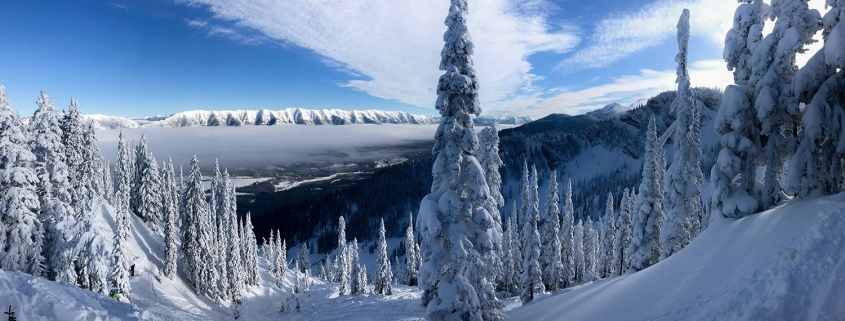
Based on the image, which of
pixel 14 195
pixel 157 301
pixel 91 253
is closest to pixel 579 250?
pixel 157 301

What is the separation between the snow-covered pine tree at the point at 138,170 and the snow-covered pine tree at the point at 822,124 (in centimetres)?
7330

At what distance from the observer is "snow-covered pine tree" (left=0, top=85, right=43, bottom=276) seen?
70.6ft

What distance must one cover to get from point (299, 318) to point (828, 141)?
42.2 meters

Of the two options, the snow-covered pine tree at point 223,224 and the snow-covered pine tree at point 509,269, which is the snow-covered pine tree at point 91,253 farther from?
the snow-covered pine tree at point 509,269

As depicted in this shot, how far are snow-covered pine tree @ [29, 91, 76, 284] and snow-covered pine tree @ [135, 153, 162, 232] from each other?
35168 mm

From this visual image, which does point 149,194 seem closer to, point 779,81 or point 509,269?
point 509,269

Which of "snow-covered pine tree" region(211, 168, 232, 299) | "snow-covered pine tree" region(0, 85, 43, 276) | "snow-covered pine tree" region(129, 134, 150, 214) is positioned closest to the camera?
"snow-covered pine tree" region(0, 85, 43, 276)

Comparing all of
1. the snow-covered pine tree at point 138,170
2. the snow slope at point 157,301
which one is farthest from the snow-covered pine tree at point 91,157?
the snow-covered pine tree at point 138,170

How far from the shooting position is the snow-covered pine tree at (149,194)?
2324 inches

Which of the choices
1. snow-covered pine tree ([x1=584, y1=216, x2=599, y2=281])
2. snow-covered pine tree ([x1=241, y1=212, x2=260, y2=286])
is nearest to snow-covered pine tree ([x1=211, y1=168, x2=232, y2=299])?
snow-covered pine tree ([x1=241, y1=212, x2=260, y2=286])

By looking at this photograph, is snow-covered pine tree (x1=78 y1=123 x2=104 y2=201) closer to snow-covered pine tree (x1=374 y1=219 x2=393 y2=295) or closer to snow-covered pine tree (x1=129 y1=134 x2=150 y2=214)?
snow-covered pine tree (x1=129 y1=134 x2=150 y2=214)

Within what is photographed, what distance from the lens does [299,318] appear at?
1591 inches

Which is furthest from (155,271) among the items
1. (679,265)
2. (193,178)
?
(679,265)

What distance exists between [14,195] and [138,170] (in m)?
46.5
